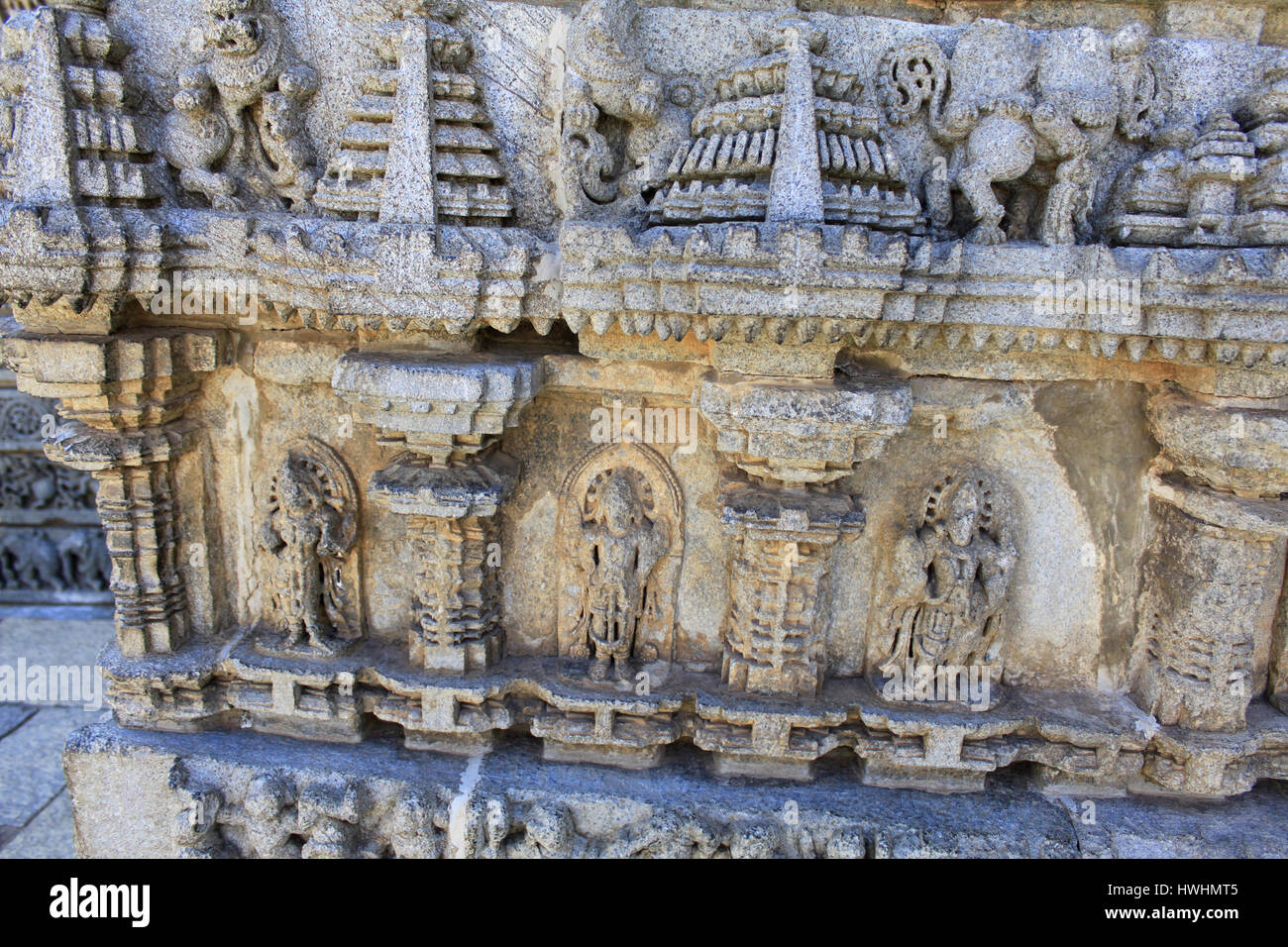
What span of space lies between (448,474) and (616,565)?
80 cm

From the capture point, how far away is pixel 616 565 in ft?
11.6

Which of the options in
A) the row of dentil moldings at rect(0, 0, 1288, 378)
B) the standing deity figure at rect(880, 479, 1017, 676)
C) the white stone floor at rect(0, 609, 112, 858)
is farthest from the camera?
the white stone floor at rect(0, 609, 112, 858)

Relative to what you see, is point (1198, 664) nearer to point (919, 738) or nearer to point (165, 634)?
point (919, 738)

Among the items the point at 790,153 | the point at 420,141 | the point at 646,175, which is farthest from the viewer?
A: the point at 646,175

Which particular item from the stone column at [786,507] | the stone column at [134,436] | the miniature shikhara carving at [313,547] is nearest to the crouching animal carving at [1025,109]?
the stone column at [786,507]

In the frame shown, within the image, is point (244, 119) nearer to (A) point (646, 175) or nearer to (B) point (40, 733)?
(A) point (646, 175)

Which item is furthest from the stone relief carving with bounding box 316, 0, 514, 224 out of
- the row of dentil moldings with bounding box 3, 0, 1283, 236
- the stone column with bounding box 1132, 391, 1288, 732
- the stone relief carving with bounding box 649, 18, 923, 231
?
the stone column with bounding box 1132, 391, 1288, 732

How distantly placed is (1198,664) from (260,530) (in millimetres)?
4028

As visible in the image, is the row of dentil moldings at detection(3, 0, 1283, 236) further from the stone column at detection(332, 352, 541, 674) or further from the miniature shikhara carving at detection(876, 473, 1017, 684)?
the miniature shikhara carving at detection(876, 473, 1017, 684)

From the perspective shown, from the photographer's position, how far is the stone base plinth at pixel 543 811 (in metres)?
3.45

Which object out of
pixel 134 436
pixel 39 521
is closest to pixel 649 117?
pixel 134 436

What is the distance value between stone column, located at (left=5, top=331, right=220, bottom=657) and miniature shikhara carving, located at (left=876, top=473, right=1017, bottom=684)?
126 inches

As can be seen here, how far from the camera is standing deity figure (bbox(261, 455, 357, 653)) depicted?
3.64 m

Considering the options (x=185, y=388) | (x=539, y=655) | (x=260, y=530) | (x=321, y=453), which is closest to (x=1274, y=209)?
(x=539, y=655)
